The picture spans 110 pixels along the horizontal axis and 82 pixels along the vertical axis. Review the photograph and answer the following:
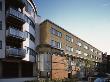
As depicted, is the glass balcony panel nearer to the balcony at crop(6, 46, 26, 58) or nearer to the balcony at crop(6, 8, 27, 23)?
the balcony at crop(6, 46, 26, 58)

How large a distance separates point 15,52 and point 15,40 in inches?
133

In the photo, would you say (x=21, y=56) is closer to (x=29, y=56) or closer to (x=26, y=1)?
(x=29, y=56)

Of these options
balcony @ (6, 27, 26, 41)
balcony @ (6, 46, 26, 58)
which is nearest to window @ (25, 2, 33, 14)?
balcony @ (6, 27, 26, 41)

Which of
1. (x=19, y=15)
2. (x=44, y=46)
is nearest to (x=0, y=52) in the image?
(x=19, y=15)

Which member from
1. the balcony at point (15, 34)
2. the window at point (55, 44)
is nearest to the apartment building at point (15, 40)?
the balcony at point (15, 34)

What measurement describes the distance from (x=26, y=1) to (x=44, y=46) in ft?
31.7

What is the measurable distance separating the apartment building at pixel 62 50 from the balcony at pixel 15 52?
7.44 metres

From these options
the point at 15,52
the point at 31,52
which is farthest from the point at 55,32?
the point at 15,52

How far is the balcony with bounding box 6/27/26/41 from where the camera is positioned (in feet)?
110

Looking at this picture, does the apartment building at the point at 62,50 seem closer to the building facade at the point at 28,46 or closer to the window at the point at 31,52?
the building facade at the point at 28,46

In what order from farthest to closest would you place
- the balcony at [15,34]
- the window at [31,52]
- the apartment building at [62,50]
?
the apartment building at [62,50] → the window at [31,52] → the balcony at [15,34]

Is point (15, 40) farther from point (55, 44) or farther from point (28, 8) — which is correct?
point (55, 44)

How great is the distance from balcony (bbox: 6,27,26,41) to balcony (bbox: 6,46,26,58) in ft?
6.82

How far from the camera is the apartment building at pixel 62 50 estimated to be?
1825 inches
